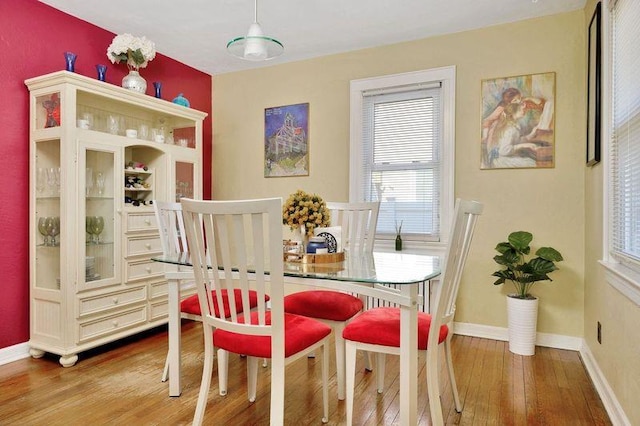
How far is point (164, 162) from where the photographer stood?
3574 millimetres

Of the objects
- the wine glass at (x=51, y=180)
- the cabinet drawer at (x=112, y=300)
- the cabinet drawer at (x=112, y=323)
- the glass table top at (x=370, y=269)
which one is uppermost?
the wine glass at (x=51, y=180)

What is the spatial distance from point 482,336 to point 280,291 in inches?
95.9

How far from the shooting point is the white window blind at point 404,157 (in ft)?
11.9

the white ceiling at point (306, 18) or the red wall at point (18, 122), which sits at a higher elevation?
the white ceiling at point (306, 18)

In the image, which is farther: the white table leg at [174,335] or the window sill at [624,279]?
the white table leg at [174,335]

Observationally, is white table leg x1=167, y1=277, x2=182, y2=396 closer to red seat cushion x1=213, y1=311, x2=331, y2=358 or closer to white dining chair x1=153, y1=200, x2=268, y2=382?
white dining chair x1=153, y1=200, x2=268, y2=382

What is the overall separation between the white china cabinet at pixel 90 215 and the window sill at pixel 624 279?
3.17 meters

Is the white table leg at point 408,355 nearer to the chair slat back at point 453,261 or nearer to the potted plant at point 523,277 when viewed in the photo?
the chair slat back at point 453,261

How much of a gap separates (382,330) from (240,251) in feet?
2.45

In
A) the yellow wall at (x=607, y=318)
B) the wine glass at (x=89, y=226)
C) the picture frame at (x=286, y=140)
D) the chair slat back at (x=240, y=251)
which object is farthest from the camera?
the picture frame at (x=286, y=140)

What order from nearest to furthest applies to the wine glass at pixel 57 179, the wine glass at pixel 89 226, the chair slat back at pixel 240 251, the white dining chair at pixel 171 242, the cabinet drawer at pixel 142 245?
the chair slat back at pixel 240 251
the white dining chair at pixel 171 242
the wine glass at pixel 57 179
the wine glass at pixel 89 226
the cabinet drawer at pixel 142 245

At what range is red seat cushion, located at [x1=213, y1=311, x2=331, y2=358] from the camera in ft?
5.85

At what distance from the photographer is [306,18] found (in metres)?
3.31

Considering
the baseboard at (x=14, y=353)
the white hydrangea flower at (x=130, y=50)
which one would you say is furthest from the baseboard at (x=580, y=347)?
the white hydrangea flower at (x=130, y=50)
